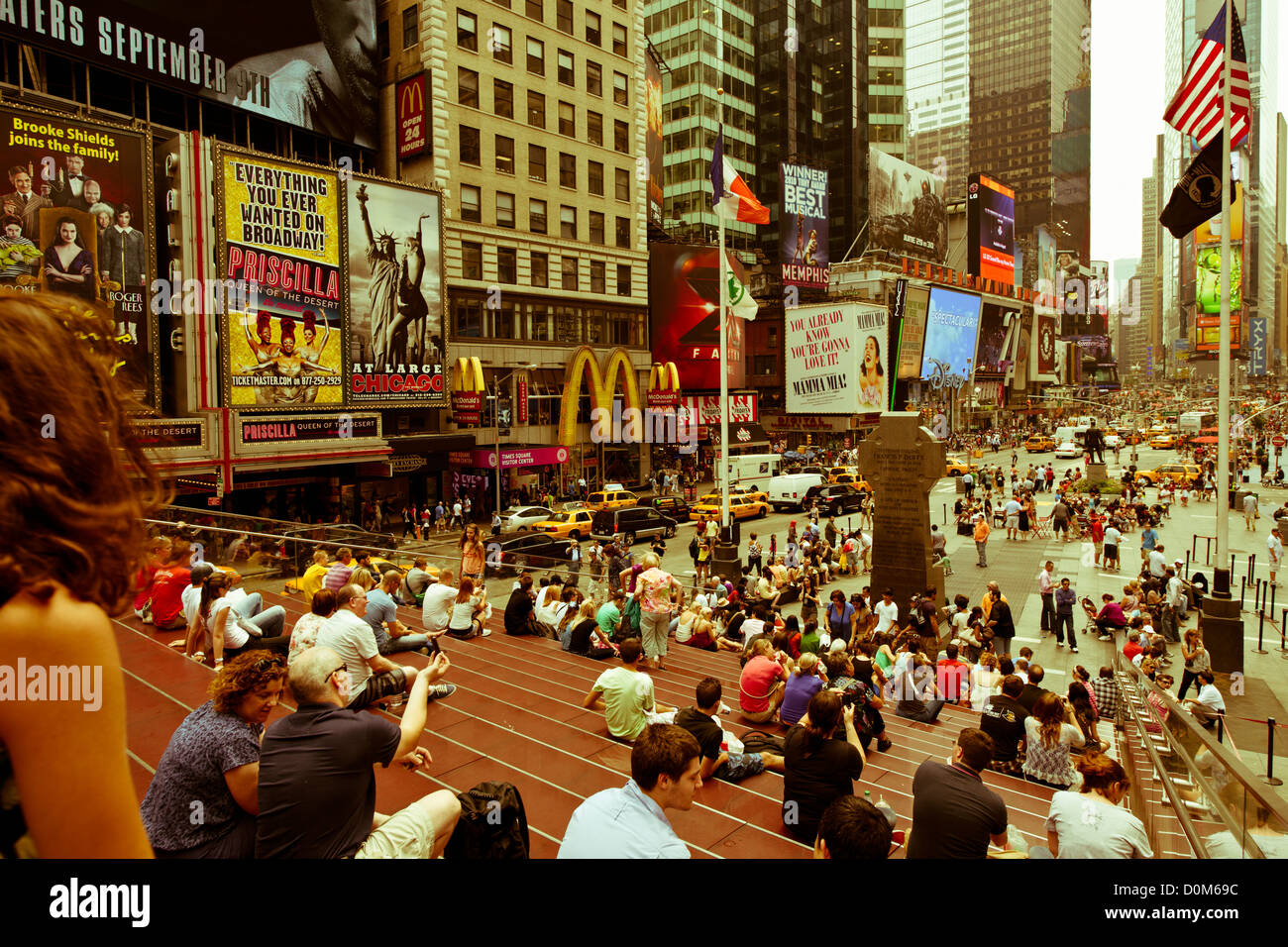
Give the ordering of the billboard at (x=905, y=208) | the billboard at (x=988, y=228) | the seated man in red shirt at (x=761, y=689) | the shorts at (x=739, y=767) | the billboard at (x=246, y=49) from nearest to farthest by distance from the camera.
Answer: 1. the shorts at (x=739, y=767)
2. the seated man in red shirt at (x=761, y=689)
3. the billboard at (x=246, y=49)
4. the billboard at (x=905, y=208)
5. the billboard at (x=988, y=228)

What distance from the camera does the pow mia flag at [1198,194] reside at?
53.1ft

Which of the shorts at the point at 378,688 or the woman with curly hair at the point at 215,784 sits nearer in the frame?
the woman with curly hair at the point at 215,784

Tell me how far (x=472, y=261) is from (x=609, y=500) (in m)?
14.1

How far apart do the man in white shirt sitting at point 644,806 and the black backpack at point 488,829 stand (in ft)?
1.51

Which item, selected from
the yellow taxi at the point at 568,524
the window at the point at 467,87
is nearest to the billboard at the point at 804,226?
the window at the point at 467,87

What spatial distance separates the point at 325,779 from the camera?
3.72 meters

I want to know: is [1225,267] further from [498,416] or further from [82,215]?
[82,215]

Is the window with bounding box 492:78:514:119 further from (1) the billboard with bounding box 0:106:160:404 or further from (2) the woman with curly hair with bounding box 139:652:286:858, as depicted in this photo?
(2) the woman with curly hair with bounding box 139:652:286:858

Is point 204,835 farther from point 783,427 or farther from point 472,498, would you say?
point 783,427

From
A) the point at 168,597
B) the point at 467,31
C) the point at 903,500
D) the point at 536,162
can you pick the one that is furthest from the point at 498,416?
the point at 168,597

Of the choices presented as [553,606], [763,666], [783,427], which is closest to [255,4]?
[553,606]

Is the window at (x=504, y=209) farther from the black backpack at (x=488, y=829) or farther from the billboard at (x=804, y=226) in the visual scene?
the black backpack at (x=488, y=829)
